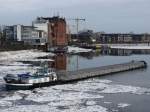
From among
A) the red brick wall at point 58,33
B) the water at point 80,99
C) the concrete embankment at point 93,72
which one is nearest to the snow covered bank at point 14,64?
the concrete embankment at point 93,72

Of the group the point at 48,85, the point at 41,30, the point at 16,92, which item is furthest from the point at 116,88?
the point at 41,30

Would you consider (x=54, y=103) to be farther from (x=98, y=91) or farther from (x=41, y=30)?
(x=41, y=30)

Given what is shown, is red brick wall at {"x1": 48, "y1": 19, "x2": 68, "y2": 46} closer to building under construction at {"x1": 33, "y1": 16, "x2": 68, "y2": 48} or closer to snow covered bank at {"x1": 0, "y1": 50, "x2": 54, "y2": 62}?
building under construction at {"x1": 33, "y1": 16, "x2": 68, "y2": 48}

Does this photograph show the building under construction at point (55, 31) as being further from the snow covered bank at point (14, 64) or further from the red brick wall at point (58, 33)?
the snow covered bank at point (14, 64)

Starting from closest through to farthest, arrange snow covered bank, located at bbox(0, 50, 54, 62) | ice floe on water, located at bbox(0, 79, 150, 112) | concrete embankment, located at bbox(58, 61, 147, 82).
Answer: ice floe on water, located at bbox(0, 79, 150, 112), concrete embankment, located at bbox(58, 61, 147, 82), snow covered bank, located at bbox(0, 50, 54, 62)

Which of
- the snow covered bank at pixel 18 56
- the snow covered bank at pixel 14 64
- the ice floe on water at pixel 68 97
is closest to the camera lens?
the ice floe on water at pixel 68 97

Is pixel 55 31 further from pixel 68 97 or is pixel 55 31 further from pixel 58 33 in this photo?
pixel 68 97

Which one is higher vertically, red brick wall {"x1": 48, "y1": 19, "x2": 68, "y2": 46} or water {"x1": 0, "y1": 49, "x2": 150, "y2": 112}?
red brick wall {"x1": 48, "y1": 19, "x2": 68, "y2": 46}

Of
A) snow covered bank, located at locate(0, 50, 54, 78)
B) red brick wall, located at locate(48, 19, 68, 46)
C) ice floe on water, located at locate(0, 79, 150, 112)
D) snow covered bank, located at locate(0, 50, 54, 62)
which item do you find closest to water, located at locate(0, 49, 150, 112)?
ice floe on water, located at locate(0, 79, 150, 112)

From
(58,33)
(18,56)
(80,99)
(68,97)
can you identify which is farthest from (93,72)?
(58,33)

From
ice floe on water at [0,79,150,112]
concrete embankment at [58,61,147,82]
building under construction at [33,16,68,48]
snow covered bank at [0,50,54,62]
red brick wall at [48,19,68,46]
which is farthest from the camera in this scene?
red brick wall at [48,19,68,46]

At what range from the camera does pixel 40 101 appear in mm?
36156

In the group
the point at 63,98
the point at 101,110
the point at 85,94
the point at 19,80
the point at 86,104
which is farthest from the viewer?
the point at 19,80

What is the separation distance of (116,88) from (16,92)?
1008 cm
